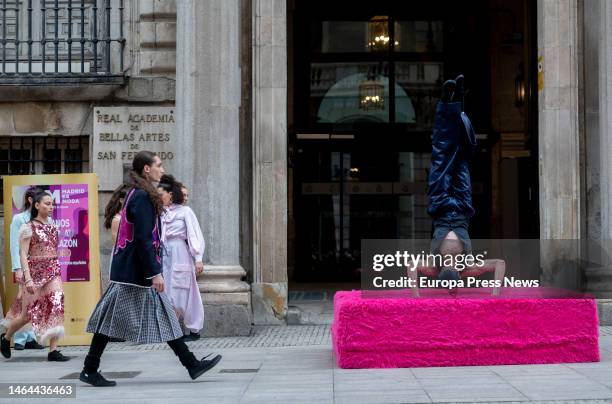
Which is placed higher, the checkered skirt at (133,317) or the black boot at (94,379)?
the checkered skirt at (133,317)

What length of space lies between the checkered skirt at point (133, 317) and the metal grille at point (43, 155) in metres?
6.40

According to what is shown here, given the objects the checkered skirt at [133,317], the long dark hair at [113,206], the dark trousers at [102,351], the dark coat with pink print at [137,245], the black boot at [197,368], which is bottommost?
the black boot at [197,368]

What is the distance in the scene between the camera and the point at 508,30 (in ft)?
69.0

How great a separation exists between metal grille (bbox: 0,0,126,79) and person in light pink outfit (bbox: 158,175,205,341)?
2.99m

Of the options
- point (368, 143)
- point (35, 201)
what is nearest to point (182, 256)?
point (35, 201)

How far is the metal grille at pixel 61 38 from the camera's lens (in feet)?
46.5

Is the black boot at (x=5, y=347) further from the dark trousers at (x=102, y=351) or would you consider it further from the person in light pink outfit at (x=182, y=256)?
the dark trousers at (x=102, y=351)

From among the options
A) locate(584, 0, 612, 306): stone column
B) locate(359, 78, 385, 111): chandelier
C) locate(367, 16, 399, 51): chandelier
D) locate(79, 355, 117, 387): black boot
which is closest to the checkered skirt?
locate(79, 355, 117, 387): black boot

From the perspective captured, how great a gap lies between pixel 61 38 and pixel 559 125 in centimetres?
738

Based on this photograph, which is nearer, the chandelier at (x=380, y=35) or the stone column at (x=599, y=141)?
the stone column at (x=599, y=141)

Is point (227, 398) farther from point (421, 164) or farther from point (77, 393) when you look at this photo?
point (421, 164)

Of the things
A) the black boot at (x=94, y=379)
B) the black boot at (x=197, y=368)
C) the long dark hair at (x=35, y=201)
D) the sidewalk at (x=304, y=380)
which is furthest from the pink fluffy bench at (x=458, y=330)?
the long dark hair at (x=35, y=201)

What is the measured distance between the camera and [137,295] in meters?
8.35

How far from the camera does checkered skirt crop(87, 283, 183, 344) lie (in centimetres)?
827
